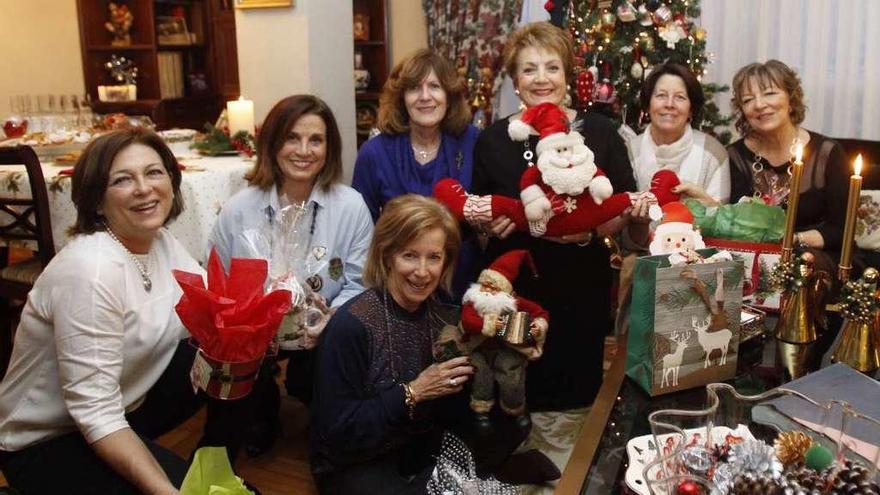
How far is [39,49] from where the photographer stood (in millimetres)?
4980

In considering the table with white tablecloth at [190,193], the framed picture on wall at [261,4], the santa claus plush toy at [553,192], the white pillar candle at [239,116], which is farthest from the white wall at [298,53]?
the santa claus plush toy at [553,192]

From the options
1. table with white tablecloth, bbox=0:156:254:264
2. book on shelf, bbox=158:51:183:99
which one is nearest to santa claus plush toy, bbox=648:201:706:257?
table with white tablecloth, bbox=0:156:254:264

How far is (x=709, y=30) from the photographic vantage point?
4.17m

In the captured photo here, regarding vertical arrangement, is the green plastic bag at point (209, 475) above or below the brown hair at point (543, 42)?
below

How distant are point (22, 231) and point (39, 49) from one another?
2811 millimetres

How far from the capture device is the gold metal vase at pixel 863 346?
4.74 ft

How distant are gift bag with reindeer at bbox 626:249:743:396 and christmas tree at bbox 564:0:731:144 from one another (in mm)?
2123

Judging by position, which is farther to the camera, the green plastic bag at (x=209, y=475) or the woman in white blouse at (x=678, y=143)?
the woman in white blouse at (x=678, y=143)

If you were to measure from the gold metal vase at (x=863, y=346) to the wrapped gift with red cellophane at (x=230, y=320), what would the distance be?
1.15m

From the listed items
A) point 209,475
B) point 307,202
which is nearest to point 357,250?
point 307,202

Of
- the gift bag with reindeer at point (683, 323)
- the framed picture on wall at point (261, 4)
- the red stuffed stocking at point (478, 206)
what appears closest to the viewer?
the gift bag with reindeer at point (683, 323)

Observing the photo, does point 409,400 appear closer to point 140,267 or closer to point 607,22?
point 140,267

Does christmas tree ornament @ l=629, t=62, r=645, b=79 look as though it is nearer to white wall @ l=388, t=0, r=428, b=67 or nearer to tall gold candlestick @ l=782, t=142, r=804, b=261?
white wall @ l=388, t=0, r=428, b=67

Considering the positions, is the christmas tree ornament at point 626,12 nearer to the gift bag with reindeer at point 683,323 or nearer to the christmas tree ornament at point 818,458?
the gift bag with reindeer at point 683,323
